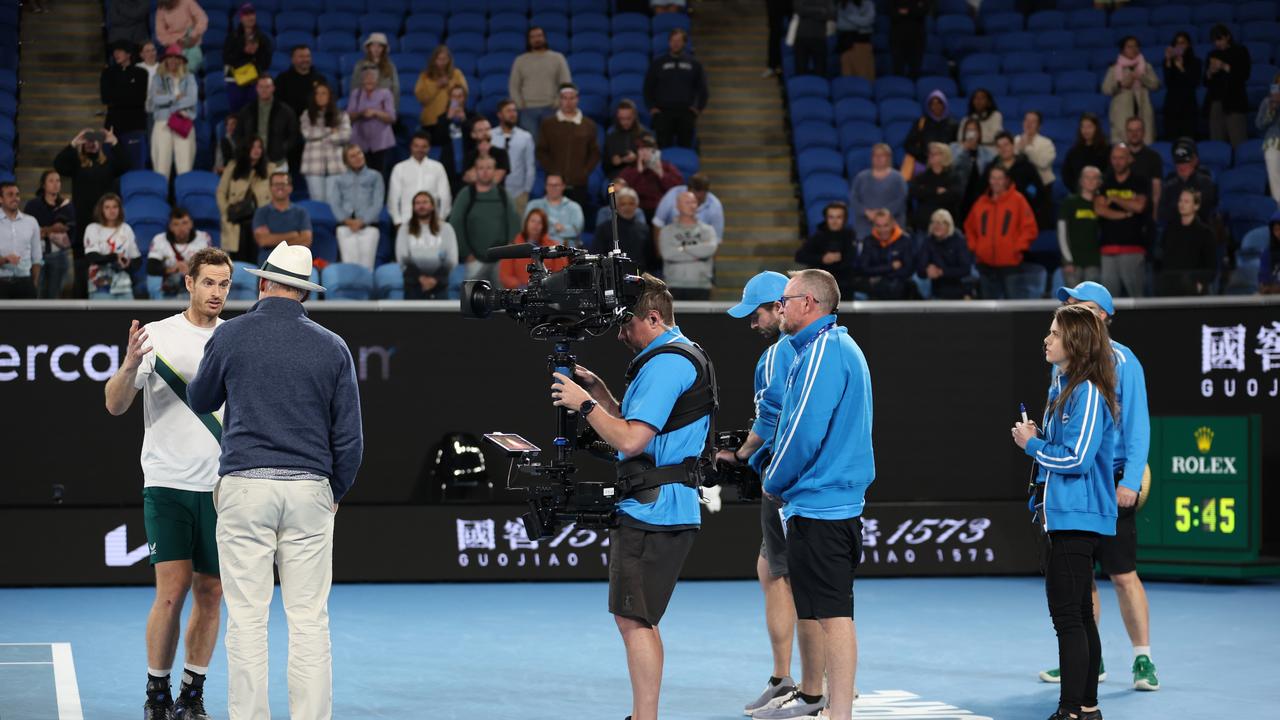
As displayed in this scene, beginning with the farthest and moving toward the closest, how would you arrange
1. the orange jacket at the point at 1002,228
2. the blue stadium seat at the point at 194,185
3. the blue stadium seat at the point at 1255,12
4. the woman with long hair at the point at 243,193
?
the blue stadium seat at the point at 1255,12 < the blue stadium seat at the point at 194,185 < the orange jacket at the point at 1002,228 < the woman with long hair at the point at 243,193

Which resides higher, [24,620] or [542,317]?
[542,317]

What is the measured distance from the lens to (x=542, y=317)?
6.03 metres

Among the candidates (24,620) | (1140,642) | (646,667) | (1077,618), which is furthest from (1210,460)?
(24,620)

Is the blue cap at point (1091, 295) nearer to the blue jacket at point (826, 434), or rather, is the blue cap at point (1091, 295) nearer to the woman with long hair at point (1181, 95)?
the blue jacket at point (826, 434)

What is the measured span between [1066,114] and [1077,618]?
11.7m

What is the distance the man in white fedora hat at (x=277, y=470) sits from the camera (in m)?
5.81

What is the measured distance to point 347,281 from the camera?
12.1 m

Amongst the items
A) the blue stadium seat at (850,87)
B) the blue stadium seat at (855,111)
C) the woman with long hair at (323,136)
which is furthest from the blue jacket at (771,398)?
the blue stadium seat at (850,87)

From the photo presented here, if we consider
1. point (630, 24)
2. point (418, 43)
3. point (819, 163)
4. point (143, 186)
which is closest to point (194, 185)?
point (143, 186)

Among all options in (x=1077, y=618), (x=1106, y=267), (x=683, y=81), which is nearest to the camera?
(x=1077, y=618)

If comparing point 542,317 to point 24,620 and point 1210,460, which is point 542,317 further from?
point 1210,460

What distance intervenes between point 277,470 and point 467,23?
13.1m

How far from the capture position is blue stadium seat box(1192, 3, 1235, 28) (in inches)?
728

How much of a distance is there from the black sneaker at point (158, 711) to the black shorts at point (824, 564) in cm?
290
